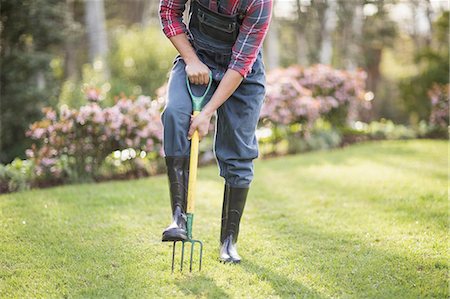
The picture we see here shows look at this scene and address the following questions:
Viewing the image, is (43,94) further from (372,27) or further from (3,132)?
(372,27)

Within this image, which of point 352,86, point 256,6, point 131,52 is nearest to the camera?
point 256,6

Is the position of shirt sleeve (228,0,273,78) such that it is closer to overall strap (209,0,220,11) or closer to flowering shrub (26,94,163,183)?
overall strap (209,0,220,11)

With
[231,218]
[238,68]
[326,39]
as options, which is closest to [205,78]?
[238,68]

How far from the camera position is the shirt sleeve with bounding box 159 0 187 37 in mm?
3178

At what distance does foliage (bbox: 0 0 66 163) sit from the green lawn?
2.50m

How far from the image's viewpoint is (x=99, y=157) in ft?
20.5

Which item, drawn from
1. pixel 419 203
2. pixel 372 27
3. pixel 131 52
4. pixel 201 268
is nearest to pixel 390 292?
pixel 201 268

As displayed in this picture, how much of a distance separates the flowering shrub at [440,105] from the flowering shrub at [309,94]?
1554mm

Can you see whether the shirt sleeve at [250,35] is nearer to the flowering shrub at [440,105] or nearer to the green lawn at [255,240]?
the green lawn at [255,240]

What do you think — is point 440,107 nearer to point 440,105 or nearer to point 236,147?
point 440,105

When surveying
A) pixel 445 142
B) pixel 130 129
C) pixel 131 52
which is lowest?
pixel 445 142

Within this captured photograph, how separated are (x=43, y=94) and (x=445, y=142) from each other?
6.40 metres

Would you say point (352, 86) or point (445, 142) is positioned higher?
point (352, 86)

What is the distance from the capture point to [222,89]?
3.04 m
